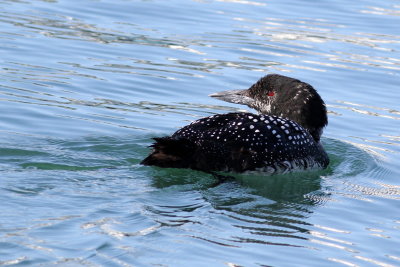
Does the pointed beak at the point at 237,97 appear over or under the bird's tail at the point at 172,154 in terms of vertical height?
over

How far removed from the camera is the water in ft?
18.2

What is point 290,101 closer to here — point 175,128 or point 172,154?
point 175,128

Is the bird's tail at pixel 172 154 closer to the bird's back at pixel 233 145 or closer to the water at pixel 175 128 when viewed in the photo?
the bird's back at pixel 233 145

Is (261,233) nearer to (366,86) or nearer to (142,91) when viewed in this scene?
(142,91)

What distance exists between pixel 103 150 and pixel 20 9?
15.9 ft

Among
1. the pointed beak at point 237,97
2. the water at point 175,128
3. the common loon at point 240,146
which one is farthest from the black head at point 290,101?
the water at point 175,128

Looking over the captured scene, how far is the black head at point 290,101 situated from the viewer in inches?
305

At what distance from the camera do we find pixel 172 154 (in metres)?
6.71

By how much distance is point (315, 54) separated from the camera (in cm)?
1112

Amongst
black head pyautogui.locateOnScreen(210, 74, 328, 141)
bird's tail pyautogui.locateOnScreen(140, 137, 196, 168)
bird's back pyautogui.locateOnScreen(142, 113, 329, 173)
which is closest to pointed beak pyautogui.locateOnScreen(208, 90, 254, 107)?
black head pyautogui.locateOnScreen(210, 74, 328, 141)

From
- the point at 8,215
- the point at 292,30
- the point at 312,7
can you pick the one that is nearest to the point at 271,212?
the point at 8,215

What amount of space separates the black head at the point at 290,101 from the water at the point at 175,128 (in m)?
0.43

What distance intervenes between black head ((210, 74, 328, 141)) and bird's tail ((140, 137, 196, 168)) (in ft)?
4.43

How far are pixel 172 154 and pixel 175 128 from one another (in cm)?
173
